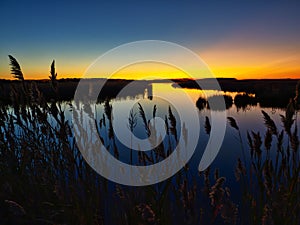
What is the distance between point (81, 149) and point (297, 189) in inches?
107

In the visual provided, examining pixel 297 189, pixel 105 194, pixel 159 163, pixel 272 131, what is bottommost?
pixel 105 194

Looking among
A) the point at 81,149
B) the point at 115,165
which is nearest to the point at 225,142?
the point at 115,165

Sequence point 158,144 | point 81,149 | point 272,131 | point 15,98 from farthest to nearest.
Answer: point 15,98 < point 81,149 < point 158,144 < point 272,131

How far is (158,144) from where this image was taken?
278 cm

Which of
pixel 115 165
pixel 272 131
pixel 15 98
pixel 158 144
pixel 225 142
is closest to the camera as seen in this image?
pixel 272 131

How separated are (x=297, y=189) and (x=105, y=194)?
2388 millimetres

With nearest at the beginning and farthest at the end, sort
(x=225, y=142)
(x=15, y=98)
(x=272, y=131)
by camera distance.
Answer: (x=272, y=131) < (x=15, y=98) < (x=225, y=142)

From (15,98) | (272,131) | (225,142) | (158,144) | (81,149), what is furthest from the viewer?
(225,142)

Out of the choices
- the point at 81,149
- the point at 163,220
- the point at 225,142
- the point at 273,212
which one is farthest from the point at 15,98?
the point at 225,142

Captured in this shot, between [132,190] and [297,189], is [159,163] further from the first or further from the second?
[297,189]

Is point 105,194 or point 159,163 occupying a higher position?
point 159,163

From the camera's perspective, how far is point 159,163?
10.6 feet

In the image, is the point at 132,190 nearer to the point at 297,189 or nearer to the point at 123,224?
the point at 123,224

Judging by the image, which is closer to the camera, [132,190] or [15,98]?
[132,190]
